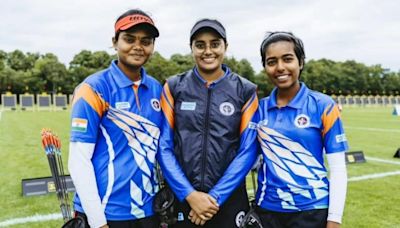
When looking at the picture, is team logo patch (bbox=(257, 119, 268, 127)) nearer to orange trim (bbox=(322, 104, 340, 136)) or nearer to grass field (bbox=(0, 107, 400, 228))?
orange trim (bbox=(322, 104, 340, 136))

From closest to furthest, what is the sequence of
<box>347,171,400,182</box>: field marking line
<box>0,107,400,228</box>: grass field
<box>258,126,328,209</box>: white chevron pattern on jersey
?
1. <box>258,126,328,209</box>: white chevron pattern on jersey
2. <box>0,107,400,228</box>: grass field
3. <box>347,171,400,182</box>: field marking line

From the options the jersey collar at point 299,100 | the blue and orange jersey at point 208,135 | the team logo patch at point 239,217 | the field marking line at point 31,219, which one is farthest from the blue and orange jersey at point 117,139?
the field marking line at point 31,219

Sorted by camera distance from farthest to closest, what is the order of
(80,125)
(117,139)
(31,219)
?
(31,219) < (117,139) < (80,125)

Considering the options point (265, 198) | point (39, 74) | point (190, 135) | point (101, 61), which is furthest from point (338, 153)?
point (101, 61)

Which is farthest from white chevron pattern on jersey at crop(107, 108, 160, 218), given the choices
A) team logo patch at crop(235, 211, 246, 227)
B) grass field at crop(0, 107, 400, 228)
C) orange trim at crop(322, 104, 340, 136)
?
grass field at crop(0, 107, 400, 228)

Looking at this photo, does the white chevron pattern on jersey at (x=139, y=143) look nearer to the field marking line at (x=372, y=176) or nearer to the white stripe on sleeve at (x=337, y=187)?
the white stripe on sleeve at (x=337, y=187)

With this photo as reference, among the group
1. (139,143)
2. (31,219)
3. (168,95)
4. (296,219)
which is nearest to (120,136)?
(139,143)

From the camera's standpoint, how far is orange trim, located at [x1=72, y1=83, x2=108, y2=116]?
2.31 metres

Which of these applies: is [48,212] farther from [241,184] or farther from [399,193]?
[399,193]

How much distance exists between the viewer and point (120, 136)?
95.0 inches

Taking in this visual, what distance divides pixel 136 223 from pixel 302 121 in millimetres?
1216

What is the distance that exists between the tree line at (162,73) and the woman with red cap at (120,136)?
33.8m

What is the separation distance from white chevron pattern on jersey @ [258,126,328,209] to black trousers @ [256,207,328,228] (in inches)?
2.5

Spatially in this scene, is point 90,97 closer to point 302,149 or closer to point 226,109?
point 226,109
